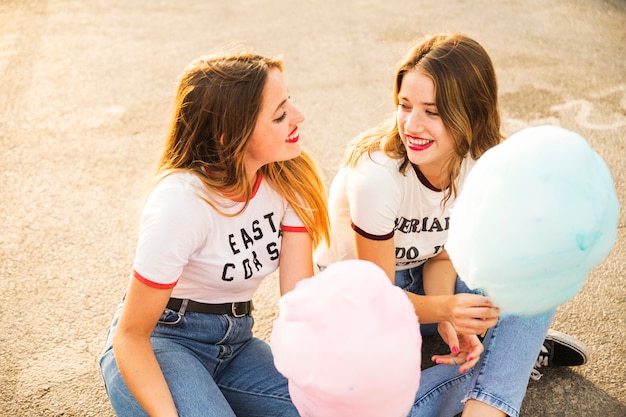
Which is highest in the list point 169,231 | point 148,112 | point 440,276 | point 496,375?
point 169,231

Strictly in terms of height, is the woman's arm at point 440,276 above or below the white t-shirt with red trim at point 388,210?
below

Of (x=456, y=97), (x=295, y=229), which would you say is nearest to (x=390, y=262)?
(x=295, y=229)

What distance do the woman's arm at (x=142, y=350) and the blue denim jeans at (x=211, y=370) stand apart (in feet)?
0.21

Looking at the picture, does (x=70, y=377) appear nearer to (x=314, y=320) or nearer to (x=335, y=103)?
(x=314, y=320)

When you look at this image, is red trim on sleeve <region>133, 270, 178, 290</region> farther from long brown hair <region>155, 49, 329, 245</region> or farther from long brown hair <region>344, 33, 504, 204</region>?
long brown hair <region>344, 33, 504, 204</region>

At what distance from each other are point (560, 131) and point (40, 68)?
4764mm

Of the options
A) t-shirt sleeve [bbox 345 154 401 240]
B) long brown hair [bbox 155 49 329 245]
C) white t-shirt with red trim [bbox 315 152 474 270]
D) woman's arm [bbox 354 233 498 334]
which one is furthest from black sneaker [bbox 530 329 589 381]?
long brown hair [bbox 155 49 329 245]

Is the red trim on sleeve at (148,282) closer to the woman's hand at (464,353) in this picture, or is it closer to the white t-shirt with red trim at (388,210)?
the white t-shirt with red trim at (388,210)

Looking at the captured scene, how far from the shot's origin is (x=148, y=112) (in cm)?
478

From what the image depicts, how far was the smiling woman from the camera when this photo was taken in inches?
82.7

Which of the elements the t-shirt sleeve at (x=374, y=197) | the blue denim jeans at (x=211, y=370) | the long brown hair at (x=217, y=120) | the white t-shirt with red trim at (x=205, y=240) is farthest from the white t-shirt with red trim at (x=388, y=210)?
the blue denim jeans at (x=211, y=370)

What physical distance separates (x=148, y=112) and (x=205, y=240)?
2799 millimetres

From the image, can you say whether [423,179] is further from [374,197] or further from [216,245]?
[216,245]

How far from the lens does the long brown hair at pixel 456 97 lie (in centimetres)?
228
